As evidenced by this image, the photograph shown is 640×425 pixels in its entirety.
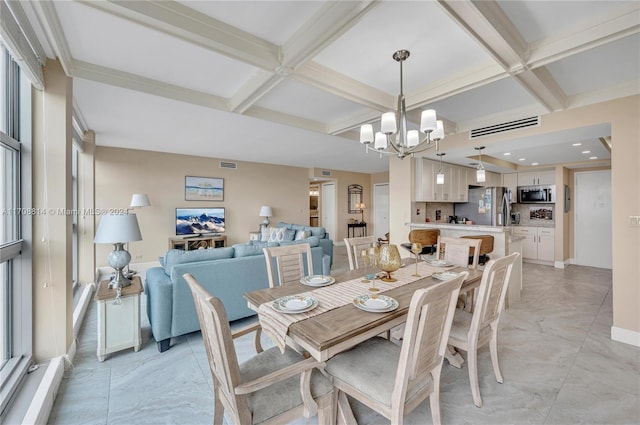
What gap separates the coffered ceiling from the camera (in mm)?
1719

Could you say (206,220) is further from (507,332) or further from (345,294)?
(507,332)

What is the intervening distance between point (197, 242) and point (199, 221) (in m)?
0.54

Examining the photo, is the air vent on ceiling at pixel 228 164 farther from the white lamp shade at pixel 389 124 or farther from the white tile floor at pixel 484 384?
the white lamp shade at pixel 389 124

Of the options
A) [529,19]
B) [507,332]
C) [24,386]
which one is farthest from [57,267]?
[507,332]

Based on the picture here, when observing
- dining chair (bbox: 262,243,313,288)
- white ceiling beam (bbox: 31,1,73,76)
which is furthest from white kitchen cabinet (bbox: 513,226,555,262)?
white ceiling beam (bbox: 31,1,73,76)

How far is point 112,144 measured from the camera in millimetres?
5191

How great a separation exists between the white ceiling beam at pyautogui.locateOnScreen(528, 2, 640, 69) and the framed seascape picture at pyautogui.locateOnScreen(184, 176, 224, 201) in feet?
20.0

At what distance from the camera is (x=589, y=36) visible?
186cm

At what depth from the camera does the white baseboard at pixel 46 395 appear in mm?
1541

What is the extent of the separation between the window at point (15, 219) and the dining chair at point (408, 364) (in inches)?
87.3

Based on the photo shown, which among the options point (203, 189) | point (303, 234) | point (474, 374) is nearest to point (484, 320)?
point (474, 374)

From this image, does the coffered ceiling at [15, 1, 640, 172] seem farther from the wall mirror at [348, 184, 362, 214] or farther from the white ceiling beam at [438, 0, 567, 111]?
the wall mirror at [348, 184, 362, 214]

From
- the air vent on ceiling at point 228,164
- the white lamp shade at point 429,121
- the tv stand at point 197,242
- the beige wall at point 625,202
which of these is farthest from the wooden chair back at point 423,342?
the air vent on ceiling at point 228,164

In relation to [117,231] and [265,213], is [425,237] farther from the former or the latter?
[265,213]
